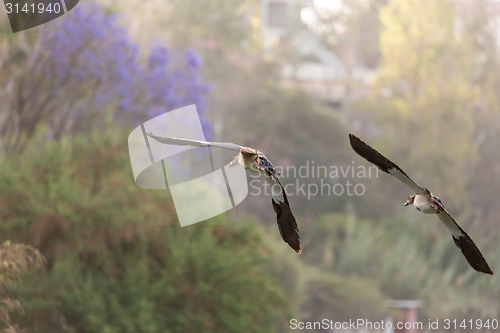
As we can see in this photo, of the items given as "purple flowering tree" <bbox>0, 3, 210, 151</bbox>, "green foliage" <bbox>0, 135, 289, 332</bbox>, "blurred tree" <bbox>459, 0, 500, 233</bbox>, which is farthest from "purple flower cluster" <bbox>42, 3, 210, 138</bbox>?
"blurred tree" <bbox>459, 0, 500, 233</bbox>

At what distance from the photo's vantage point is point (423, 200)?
2.17m

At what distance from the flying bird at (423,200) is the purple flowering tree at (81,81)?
25.3 feet

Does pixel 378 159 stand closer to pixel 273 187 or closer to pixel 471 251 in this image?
pixel 273 187

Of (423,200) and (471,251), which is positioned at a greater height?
(423,200)

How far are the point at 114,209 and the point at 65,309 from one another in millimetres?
933

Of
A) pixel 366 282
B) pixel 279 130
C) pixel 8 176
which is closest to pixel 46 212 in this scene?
pixel 8 176

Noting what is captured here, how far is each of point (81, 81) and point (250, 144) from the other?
7.70 metres

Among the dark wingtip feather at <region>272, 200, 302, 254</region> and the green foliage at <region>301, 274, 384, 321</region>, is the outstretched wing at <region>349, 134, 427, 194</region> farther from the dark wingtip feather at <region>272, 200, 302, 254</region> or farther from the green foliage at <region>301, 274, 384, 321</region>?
the green foliage at <region>301, 274, 384, 321</region>

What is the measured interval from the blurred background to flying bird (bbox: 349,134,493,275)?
2317 millimetres

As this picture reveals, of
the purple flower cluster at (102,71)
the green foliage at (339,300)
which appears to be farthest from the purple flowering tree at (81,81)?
the green foliage at (339,300)

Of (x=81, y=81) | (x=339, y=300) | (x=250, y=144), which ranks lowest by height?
(x=250, y=144)

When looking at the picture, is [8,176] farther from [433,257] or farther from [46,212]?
[433,257]

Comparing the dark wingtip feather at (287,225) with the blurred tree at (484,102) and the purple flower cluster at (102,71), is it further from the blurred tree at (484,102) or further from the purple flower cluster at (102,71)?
the blurred tree at (484,102)

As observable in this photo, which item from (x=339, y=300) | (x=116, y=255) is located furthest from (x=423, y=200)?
(x=339, y=300)
